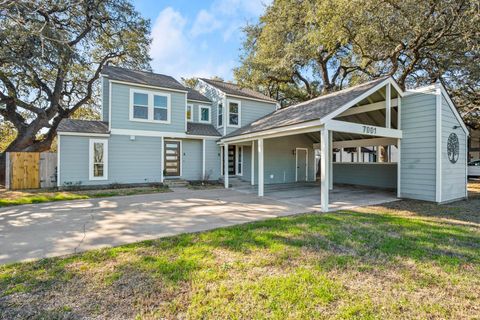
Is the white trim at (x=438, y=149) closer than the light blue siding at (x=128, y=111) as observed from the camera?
Yes

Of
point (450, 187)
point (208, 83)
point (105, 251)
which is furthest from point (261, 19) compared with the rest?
point (105, 251)

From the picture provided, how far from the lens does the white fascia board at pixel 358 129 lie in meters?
7.20

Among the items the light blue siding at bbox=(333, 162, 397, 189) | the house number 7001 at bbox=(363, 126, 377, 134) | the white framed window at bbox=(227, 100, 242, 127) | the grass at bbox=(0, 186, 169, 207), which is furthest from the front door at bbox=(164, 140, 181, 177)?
the light blue siding at bbox=(333, 162, 397, 189)

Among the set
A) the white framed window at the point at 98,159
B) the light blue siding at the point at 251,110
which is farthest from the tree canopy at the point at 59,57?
the light blue siding at the point at 251,110

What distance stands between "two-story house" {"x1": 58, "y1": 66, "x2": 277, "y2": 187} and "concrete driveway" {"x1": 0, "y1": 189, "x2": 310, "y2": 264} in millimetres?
3003

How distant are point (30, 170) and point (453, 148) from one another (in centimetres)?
1745

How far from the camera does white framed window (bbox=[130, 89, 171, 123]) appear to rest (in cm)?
1191

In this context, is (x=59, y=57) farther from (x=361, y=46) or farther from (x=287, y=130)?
(x=361, y=46)

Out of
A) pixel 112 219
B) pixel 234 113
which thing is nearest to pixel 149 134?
pixel 234 113

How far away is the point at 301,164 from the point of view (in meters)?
15.6

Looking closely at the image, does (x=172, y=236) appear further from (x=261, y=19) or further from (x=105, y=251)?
(x=261, y=19)

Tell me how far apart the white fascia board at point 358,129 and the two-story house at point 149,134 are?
308 inches

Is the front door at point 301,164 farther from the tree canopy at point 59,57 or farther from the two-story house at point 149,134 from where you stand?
the tree canopy at point 59,57

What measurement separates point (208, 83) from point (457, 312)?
51.6 ft
